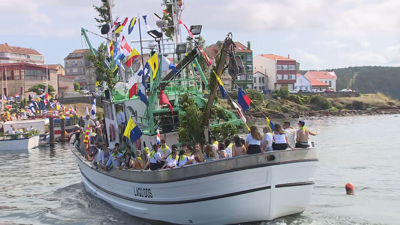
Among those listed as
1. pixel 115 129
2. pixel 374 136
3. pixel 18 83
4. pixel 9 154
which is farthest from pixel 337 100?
pixel 115 129

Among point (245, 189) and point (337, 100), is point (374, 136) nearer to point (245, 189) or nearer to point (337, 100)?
point (245, 189)

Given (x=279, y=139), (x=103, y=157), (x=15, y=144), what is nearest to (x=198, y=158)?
(x=279, y=139)

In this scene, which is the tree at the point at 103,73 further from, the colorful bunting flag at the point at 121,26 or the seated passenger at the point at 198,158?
the seated passenger at the point at 198,158

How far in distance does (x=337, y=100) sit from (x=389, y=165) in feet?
232

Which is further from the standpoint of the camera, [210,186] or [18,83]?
[18,83]

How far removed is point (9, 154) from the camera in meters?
37.8

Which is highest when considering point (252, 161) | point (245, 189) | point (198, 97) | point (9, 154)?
point (198, 97)

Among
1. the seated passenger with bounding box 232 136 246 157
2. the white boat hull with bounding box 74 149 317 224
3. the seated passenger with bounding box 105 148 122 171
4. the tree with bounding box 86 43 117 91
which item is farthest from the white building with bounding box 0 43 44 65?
the seated passenger with bounding box 232 136 246 157

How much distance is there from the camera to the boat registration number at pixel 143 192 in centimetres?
1270

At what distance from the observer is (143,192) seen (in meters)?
13.0

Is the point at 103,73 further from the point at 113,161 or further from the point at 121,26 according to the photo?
the point at 113,161

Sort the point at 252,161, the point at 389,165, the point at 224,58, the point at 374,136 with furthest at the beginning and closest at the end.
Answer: the point at 374,136, the point at 389,165, the point at 224,58, the point at 252,161

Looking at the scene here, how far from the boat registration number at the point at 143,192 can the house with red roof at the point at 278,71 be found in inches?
3730

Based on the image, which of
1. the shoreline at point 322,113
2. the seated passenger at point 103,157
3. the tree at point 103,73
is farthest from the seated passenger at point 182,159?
the shoreline at point 322,113
